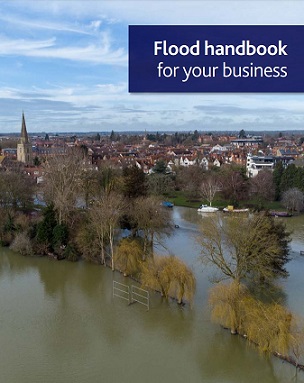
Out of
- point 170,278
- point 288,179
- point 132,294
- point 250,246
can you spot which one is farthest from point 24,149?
point 250,246

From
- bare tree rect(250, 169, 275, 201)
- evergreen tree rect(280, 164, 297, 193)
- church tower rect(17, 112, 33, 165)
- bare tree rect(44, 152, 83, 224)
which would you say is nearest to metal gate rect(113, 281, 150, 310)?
bare tree rect(44, 152, 83, 224)

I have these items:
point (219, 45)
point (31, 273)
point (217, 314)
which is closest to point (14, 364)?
point (217, 314)

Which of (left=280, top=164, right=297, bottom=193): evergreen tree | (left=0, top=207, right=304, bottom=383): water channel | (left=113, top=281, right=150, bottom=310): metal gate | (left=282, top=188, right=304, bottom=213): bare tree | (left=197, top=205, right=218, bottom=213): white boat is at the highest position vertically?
(left=280, top=164, right=297, bottom=193): evergreen tree

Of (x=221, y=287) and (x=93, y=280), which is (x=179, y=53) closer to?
(x=221, y=287)

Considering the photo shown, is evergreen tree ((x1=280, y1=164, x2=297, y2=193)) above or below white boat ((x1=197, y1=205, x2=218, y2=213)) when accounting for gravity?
above

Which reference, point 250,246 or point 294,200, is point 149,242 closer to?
point 250,246

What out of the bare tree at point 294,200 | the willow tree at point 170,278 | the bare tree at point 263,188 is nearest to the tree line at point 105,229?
the willow tree at point 170,278

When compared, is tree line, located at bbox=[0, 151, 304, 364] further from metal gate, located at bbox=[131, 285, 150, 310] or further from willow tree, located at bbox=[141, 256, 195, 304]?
metal gate, located at bbox=[131, 285, 150, 310]
